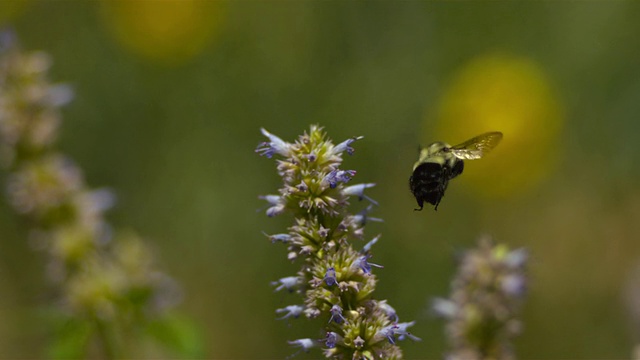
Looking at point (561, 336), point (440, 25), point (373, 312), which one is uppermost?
point (440, 25)

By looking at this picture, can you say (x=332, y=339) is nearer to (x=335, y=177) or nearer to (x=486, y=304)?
(x=335, y=177)

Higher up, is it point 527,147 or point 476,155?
point 527,147

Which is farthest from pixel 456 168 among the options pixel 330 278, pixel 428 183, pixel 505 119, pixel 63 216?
pixel 505 119

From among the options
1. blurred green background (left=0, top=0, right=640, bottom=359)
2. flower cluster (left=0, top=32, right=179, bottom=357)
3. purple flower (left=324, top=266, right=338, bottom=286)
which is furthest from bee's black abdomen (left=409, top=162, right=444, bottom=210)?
blurred green background (left=0, top=0, right=640, bottom=359)

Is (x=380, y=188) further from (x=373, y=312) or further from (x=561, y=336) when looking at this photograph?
(x=373, y=312)

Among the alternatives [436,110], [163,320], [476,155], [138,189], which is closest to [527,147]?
[436,110]

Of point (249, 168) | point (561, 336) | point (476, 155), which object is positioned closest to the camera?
point (476, 155)
